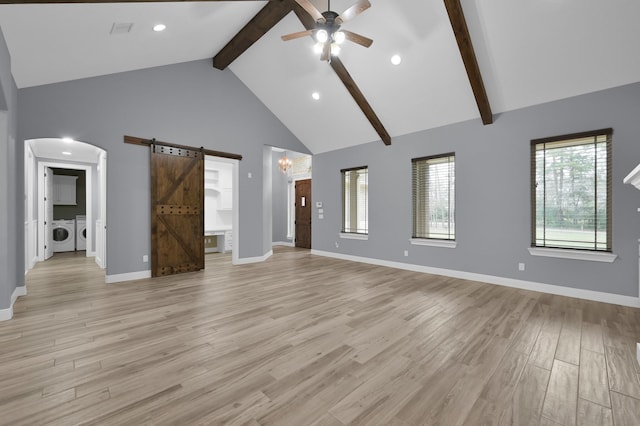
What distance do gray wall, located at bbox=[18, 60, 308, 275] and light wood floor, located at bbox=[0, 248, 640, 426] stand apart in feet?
4.41

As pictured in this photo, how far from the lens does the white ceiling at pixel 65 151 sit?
18.6ft

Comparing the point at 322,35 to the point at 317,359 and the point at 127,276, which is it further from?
the point at 127,276

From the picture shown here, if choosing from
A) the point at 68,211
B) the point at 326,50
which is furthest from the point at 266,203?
the point at 68,211

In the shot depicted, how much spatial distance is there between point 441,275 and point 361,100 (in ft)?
11.9

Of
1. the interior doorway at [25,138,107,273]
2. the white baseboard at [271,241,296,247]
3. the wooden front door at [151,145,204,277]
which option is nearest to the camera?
the wooden front door at [151,145,204,277]

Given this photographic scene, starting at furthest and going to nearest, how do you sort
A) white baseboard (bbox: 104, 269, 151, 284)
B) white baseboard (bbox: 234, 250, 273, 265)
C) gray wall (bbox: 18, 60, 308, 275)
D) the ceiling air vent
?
white baseboard (bbox: 234, 250, 273, 265), white baseboard (bbox: 104, 269, 151, 284), gray wall (bbox: 18, 60, 308, 275), the ceiling air vent

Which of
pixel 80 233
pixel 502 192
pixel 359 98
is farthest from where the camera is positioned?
pixel 80 233

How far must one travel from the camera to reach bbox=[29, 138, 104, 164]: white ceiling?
18.6 feet

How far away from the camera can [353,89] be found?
5.29m

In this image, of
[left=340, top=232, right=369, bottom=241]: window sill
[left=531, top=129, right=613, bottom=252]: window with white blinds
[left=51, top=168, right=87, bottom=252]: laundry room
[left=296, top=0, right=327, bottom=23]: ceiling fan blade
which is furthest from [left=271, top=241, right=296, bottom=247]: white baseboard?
[left=296, top=0, right=327, bottom=23]: ceiling fan blade

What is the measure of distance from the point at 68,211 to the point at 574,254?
12733mm

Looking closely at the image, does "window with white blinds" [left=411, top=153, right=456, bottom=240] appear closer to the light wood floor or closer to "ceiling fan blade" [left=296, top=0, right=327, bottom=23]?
the light wood floor

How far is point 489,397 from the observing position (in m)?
1.75

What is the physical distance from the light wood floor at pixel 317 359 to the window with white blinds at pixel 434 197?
1.69 m
